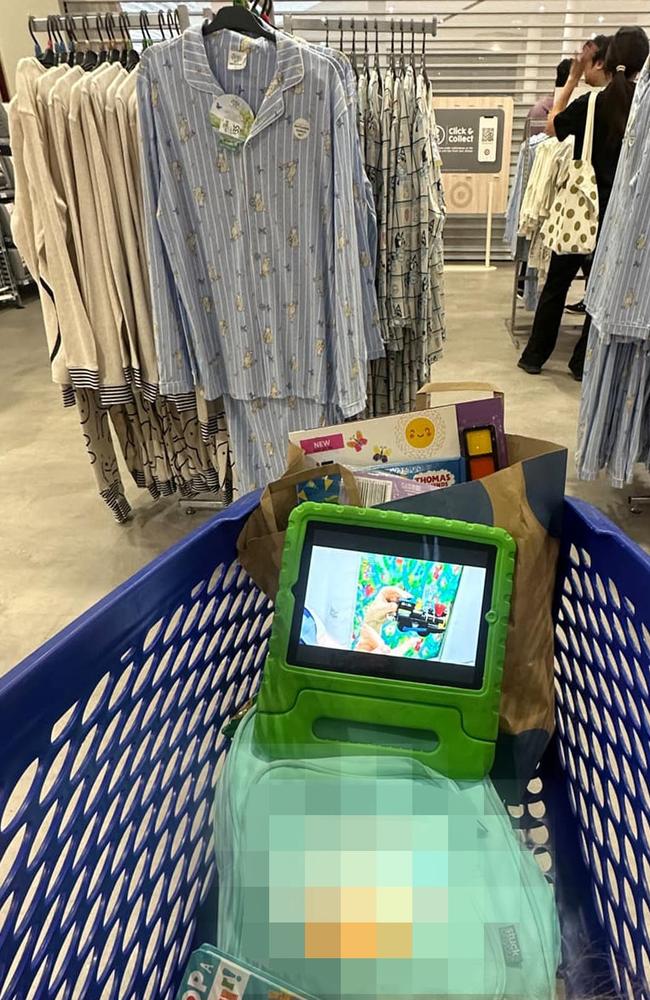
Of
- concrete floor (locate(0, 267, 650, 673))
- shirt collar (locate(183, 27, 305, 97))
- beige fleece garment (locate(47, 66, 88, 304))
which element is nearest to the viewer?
shirt collar (locate(183, 27, 305, 97))

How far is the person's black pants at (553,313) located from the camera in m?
3.58

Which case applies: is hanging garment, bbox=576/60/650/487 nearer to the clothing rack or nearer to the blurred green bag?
the blurred green bag

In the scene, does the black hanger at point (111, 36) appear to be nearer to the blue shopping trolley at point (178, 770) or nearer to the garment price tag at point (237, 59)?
the garment price tag at point (237, 59)

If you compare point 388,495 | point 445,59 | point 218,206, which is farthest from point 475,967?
point 445,59

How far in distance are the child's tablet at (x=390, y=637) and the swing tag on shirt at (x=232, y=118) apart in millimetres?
1131

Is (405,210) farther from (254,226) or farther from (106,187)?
(106,187)

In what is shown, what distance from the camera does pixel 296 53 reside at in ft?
4.88

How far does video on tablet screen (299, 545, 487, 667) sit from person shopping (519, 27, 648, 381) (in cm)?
266

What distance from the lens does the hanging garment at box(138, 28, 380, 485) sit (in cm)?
152

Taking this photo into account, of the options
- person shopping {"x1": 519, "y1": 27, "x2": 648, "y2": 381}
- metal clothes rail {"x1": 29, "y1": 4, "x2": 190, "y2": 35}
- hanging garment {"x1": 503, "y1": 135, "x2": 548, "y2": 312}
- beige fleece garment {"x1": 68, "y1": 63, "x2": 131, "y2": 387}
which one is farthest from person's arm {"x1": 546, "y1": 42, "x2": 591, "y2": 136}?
beige fleece garment {"x1": 68, "y1": 63, "x2": 131, "y2": 387}

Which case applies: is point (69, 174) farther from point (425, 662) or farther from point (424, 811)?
point (424, 811)

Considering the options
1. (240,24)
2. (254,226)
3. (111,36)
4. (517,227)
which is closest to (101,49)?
(111,36)

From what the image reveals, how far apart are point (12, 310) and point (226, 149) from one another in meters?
4.80

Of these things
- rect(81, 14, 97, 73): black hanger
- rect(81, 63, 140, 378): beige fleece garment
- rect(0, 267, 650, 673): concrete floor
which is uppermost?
rect(81, 14, 97, 73): black hanger
